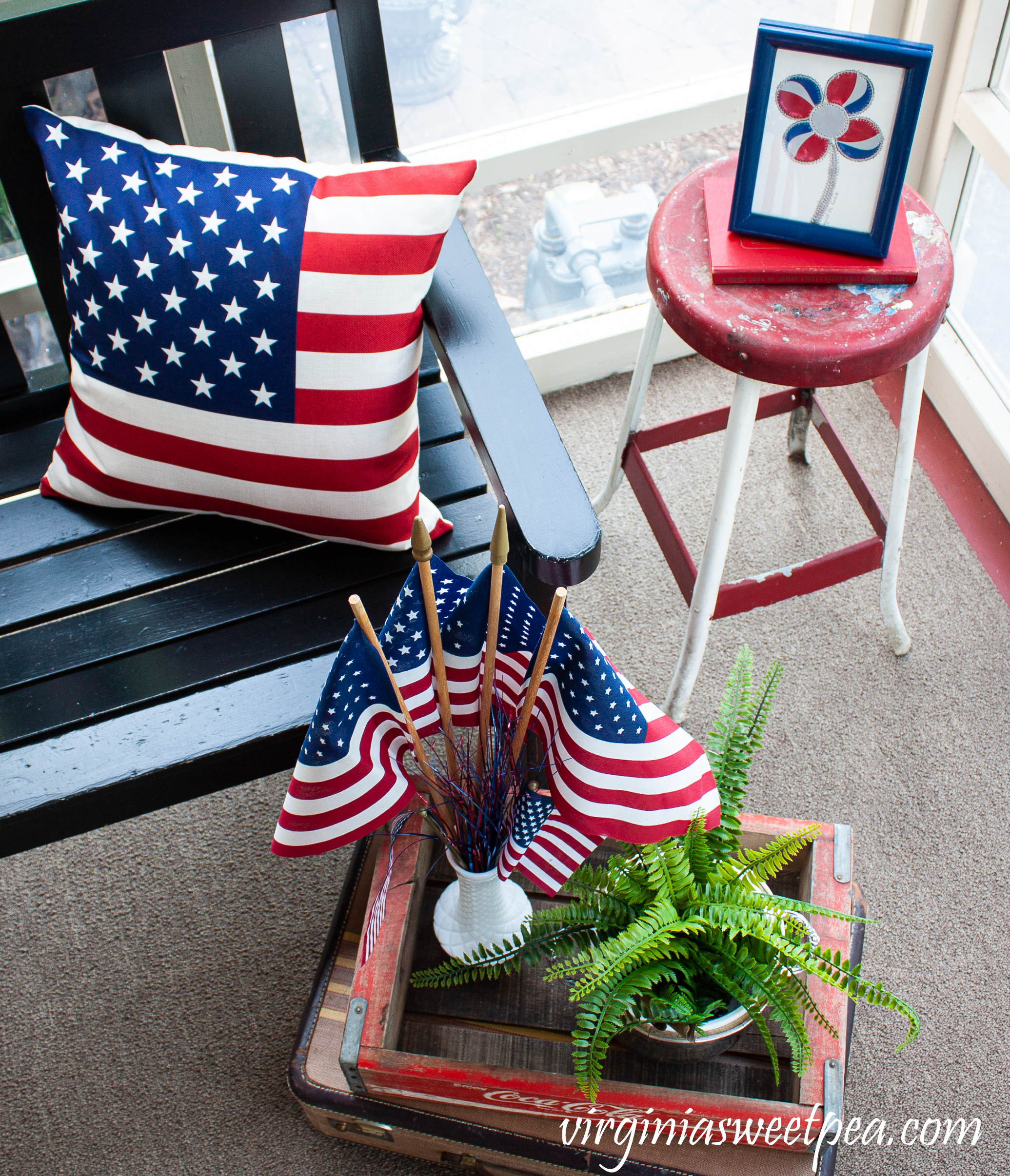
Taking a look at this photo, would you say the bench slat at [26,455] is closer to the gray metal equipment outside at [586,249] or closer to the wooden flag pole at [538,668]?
the wooden flag pole at [538,668]

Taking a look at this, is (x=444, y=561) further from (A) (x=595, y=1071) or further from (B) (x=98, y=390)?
(A) (x=595, y=1071)

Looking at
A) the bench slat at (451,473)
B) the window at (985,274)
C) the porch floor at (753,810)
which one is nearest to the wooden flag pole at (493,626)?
the bench slat at (451,473)

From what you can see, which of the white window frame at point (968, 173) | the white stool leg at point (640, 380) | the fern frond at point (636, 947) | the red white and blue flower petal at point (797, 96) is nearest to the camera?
the fern frond at point (636, 947)

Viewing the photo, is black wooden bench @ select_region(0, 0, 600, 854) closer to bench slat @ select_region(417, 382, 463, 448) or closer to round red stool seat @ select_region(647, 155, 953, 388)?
bench slat @ select_region(417, 382, 463, 448)

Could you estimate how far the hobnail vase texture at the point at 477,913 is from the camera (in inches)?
46.6

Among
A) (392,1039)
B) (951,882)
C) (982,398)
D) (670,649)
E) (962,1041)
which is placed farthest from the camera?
(982,398)

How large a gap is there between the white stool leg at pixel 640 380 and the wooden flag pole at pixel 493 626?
0.53m

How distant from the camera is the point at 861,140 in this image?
1.22 metres

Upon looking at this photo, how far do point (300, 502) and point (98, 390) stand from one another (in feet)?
0.86

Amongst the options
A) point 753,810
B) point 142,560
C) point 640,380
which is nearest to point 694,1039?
point 753,810

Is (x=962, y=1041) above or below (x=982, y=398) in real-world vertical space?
below

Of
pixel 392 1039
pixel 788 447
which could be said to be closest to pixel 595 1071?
pixel 392 1039

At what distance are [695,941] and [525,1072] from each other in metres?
0.23

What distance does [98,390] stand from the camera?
1257 millimetres
